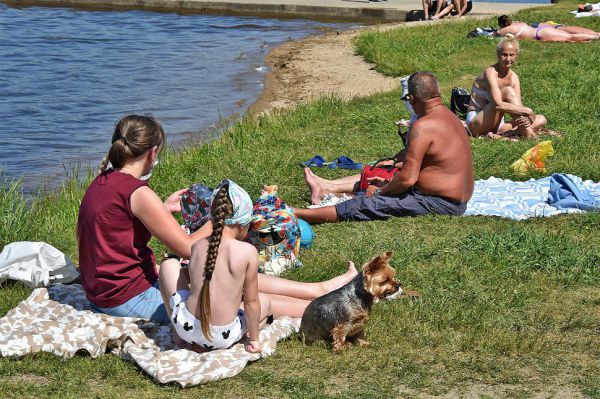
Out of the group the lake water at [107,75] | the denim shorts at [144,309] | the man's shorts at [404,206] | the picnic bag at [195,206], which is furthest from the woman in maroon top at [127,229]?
the lake water at [107,75]

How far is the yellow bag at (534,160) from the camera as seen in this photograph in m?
8.87

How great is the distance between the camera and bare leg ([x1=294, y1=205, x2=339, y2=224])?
25.2 ft

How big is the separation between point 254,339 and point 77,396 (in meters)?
0.94

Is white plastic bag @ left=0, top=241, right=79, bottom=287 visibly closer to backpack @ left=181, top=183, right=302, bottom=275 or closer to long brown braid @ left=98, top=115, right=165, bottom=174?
backpack @ left=181, top=183, right=302, bottom=275

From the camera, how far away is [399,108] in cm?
1188

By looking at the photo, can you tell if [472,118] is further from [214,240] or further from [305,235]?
[214,240]

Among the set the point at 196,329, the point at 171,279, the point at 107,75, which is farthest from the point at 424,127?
the point at 107,75

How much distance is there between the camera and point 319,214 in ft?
25.3

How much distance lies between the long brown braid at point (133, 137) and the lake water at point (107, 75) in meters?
6.34

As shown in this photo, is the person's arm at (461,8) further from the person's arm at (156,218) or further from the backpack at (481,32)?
the person's arm at (156,218)

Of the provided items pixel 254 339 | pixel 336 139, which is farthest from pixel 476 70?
pixel 254 339

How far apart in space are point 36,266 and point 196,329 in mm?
1493

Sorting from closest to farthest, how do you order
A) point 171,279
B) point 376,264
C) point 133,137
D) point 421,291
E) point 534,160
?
point 376,264 → point 171,279 → point 133,137 → point 421,291 → point 534,160

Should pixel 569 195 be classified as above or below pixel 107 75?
above
